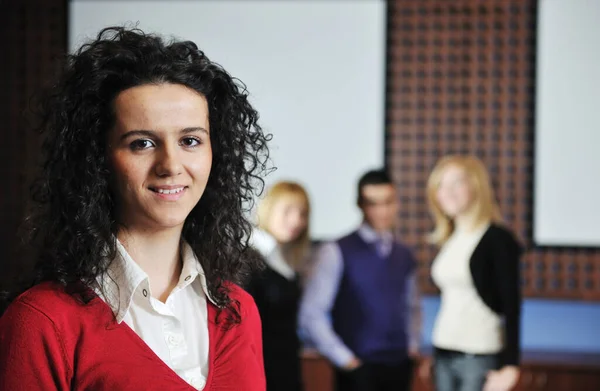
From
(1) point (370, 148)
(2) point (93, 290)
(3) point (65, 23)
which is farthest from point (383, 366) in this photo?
(3) point (65, 23)

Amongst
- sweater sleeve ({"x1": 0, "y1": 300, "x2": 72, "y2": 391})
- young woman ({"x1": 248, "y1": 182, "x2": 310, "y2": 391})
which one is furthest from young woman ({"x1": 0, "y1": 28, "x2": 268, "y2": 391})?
young woman ({"x1": 248, "y1": 182, "x2": 310, "y2": 391})

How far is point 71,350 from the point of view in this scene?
3.69 feet

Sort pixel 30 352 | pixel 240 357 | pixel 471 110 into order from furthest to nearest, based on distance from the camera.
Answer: pixel 471 110 → pixel 240 357 → pixel 30 352

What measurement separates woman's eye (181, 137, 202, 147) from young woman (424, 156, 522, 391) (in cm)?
216

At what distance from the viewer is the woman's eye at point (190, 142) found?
1232 mm

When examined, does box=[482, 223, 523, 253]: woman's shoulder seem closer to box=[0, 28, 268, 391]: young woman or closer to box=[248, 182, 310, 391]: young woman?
box=[248, 182, 310, 391]: young woman

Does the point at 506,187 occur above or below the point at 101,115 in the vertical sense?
below

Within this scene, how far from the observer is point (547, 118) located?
4.62 meters

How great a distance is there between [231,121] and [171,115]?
176 millimetres

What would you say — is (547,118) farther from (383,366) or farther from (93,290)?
(93,290)

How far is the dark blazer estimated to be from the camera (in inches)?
124

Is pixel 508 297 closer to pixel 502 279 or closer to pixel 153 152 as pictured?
pixel 502 279

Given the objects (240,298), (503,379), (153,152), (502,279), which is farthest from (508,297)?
(153,152)

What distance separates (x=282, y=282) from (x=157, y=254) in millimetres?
1993
